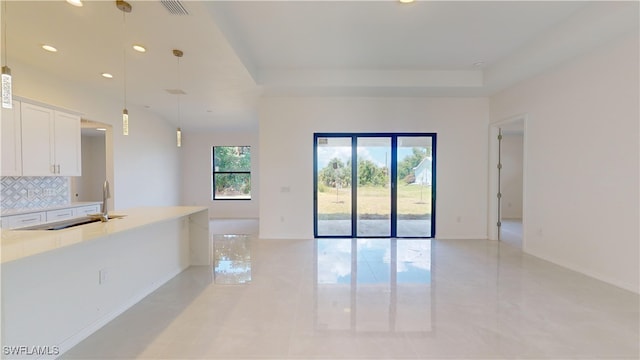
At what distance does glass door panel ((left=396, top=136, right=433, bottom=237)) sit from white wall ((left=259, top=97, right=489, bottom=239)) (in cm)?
20

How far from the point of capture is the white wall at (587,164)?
3148mm

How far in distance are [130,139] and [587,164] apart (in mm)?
8263

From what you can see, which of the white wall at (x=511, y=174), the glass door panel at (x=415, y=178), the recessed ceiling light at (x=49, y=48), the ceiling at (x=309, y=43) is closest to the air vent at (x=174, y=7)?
the ceiling at (x=309, y=43)

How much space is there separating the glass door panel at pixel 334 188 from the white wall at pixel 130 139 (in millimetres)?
4233

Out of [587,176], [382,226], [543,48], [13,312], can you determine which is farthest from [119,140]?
[587,176]

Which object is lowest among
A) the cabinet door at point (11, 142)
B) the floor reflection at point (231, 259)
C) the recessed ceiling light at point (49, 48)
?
the floor reflection at point (231, 259)

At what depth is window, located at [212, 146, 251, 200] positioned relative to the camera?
29.2 feet

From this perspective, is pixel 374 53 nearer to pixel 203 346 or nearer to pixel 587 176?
pixel 587 176

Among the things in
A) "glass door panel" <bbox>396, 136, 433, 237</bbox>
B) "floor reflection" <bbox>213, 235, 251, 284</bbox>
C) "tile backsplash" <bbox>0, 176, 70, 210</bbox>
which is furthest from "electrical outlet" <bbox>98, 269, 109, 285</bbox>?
"glass door panel" <bbox>396, 136, 433, 237</bbox>

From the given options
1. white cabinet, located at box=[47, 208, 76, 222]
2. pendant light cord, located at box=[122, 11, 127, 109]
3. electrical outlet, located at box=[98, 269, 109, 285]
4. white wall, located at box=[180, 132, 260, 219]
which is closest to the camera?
electrical outlet, located at box=[98, 269, 109, 285]

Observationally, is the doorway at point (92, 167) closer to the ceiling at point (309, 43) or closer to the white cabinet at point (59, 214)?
the ceiling at point (309, 43)

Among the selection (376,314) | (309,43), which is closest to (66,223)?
(376,314)

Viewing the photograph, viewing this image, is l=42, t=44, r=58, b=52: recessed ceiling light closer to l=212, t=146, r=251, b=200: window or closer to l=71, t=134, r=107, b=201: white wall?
l=71, t=134, r=107, b=201: white wall

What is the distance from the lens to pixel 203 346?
6.88 feet
